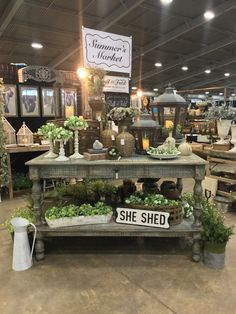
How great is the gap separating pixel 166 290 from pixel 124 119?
1503mm

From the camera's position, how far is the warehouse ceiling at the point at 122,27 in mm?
6016

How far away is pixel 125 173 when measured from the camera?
7.78ft

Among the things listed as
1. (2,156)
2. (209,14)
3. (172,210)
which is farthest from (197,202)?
(209,14)

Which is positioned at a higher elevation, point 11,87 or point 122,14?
point 122,14

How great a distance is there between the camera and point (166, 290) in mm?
2059

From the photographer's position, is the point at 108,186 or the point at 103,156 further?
the point at 108,186

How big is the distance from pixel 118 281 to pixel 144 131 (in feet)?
4.40

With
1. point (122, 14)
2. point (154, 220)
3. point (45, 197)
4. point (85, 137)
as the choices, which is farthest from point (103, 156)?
point (122, 14)

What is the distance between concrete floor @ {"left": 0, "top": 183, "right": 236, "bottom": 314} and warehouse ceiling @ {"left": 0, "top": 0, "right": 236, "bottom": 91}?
5.19 meters

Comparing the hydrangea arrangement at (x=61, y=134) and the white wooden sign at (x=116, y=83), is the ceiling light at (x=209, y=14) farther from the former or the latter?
the hydrangea arrangement at (x=61, y=134)

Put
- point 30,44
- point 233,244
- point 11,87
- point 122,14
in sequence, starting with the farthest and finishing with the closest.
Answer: point 30,44 → point 122,14 → point 11,87 → point 233,244

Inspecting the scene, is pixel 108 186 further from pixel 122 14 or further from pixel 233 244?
pixel 122 14

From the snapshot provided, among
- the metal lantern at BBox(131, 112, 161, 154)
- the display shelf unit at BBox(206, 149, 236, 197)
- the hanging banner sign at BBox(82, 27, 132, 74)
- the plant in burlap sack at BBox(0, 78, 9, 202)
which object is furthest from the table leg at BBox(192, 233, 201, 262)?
the plant in burlap sack at BBox(0, 78, 9, 202)

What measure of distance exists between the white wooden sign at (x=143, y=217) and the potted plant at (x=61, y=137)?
71 cm
